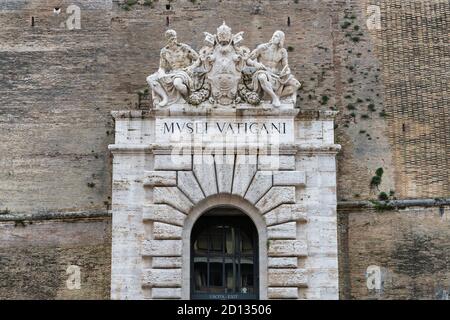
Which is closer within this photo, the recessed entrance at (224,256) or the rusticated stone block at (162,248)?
the rusticated stone block at (162,248)

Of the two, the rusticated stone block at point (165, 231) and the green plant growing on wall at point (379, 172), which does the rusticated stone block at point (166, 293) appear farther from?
the green plant growing on wall at point (379, 172)

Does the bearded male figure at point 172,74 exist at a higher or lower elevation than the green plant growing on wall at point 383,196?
higher

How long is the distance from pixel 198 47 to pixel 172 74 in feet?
6.20

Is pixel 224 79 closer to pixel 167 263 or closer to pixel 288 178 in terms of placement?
pixel 288 178

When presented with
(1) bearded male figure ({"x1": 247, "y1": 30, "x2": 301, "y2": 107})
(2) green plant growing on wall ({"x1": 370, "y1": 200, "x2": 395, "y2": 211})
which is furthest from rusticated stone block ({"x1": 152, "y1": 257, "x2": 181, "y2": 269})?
(2) green plant growing on wall ({"x1": 370, "y1": 200, "x2": 395, "y2": 211})

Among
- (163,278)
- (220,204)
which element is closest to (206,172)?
(220,204)

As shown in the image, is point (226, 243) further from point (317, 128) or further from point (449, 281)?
point (449, 281)

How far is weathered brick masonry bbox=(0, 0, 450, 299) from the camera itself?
16.9 meters

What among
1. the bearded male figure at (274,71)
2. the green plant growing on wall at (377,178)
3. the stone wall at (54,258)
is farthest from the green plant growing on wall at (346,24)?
the stone wall at (54,258)

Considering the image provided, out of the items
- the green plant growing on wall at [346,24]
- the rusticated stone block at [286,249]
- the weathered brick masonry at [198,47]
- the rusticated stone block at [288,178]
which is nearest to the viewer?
the rusticated stone block at [286,249]

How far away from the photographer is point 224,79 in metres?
16.5

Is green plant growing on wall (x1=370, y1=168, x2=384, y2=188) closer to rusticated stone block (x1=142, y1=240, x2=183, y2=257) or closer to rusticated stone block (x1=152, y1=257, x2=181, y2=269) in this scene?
rusticated stone block (x1=142, y1=240, x2=183, y2=257)

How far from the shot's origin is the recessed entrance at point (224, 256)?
16.5m

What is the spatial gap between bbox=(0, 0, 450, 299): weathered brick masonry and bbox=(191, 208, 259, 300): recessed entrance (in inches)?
57.1
